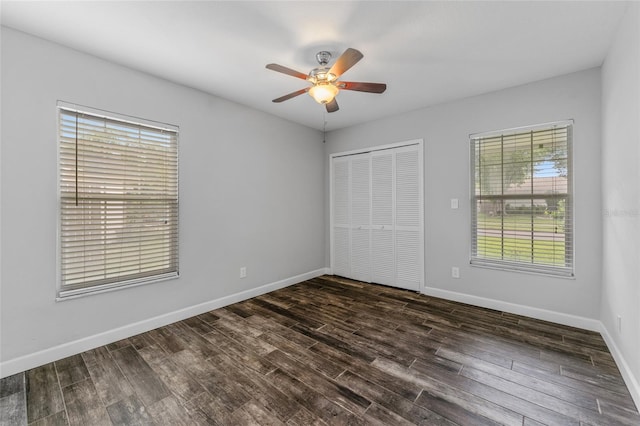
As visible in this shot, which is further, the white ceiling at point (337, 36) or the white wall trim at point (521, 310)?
the white wall trim at point (521, 310)

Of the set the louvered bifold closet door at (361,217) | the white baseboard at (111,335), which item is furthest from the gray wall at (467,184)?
the white baseboard at (111,335)

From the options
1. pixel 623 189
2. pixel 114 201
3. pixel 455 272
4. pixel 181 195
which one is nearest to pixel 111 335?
pixel 114 201

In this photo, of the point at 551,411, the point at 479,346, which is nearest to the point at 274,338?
the point at 479,346

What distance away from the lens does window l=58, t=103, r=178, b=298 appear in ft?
7.70

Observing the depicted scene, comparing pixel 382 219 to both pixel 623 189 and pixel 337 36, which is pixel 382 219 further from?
pixel 337 36

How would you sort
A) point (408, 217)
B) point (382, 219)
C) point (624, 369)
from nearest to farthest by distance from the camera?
point (624, 369), point (408, 217), point (382, 219)

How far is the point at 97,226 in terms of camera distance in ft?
8.14

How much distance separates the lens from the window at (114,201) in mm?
2348

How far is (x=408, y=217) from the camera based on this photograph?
4004mm

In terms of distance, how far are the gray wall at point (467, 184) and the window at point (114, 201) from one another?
300 cm

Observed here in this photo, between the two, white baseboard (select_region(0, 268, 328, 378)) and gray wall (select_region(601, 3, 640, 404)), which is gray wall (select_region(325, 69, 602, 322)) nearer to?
gray wall (select_region(601, 3, 640, 404))

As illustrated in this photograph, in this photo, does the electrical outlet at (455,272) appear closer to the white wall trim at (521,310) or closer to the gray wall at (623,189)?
the white wall trim at (521,310)

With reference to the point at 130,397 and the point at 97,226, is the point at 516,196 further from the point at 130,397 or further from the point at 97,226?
the point at 97,226

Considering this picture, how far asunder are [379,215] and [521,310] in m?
2.09
